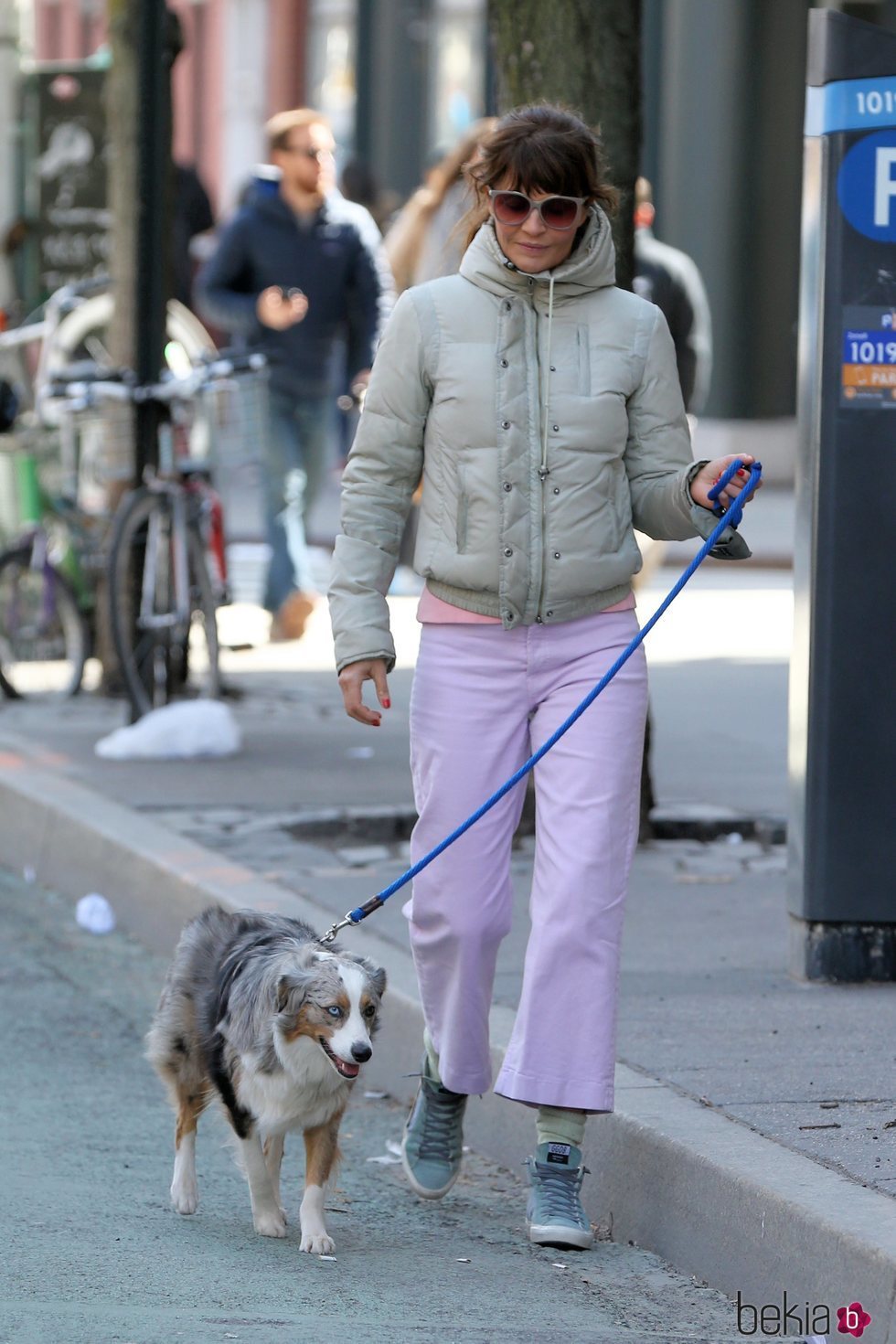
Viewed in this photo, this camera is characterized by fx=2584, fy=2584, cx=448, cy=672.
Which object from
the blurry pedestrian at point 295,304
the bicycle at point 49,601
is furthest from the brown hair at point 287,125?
the bicycle at point 49,601

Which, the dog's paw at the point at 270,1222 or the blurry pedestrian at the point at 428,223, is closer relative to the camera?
the dog's paw at the point at 270,1222

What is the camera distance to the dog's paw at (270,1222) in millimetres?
4582

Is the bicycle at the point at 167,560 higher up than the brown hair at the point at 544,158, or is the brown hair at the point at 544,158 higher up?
the brown hair at the point at 544,158

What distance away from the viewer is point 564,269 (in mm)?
4535

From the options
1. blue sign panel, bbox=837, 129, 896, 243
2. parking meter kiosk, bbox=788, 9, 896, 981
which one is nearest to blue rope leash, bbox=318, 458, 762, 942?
parking meter kiosk, bbox=788, 9, 896, 981

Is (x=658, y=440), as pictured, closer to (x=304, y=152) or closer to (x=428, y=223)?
(x=428, y=223)

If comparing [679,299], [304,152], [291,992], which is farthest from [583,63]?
[304,152]

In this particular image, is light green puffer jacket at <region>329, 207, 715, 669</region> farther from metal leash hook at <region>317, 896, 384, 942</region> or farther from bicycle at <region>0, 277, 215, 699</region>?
bicycle at <region>0, 277, 215, 699</region>

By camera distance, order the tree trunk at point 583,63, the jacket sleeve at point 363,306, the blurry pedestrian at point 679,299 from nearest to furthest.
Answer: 1. the tree trunk at point 583,63
2. the blurry pedestrian at point 679,299
3. the jacket sleeve at point 363,306

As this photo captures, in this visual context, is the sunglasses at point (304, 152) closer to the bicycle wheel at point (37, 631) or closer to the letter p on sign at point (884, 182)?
the bicycle wheel at point (37, 631)

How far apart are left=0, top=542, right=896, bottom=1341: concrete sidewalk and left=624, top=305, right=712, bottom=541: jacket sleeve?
42.8 inches

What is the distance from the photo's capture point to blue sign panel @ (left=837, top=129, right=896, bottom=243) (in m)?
5.68

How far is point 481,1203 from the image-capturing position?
488 cm

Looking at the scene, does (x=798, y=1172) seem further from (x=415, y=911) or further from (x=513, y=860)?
(x=513, y=860)
